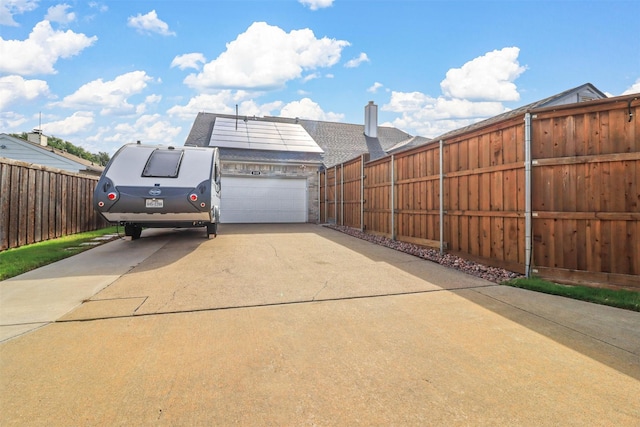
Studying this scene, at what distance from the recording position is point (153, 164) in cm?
696

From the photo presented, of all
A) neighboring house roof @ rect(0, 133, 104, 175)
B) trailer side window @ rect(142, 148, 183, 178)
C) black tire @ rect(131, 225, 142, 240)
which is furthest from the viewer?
neighboring house roof @ rect(0, 133, 104, 175)

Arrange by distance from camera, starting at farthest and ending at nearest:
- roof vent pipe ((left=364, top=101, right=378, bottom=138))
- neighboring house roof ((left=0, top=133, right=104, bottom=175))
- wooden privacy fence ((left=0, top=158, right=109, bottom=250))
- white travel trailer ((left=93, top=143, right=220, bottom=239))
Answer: roof vent pipe ((left=364, top=101, right=378, bottom=138)) → neighboring house roof ((left=0, top=133, right=104, bottom=175)) → wooden privacy fence ((left=0, top=158, right=109, bottom=250)) → white travel trailer ((left=93, top=143, right=220, bottom=239))

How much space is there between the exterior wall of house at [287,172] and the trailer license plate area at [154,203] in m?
8.13

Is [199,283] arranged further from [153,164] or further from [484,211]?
[484,211]

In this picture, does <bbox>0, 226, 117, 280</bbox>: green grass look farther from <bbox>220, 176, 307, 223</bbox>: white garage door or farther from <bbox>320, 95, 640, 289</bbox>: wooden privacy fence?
<bbox>320, 95, 640, 289</bbox>: wooden privacy fence

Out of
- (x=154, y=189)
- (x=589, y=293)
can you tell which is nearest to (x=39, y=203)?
(x=154, y=189)

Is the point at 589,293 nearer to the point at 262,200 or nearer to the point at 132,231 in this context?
the point at 132,231

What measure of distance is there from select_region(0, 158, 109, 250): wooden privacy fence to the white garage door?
5463 mm

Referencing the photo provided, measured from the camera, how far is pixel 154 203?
254 inches

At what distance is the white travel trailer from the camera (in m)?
6.35

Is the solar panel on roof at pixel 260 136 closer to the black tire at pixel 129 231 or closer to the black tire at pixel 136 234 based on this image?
the black tire at pixel 136 234

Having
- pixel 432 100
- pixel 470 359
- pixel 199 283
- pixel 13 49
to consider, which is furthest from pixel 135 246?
pixel 432 100

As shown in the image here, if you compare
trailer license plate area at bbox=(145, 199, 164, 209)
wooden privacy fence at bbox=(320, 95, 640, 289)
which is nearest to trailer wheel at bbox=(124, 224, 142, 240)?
trailer license plate area at bbox=(145, 199, 164, 209)

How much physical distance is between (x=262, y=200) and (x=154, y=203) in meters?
8.44
